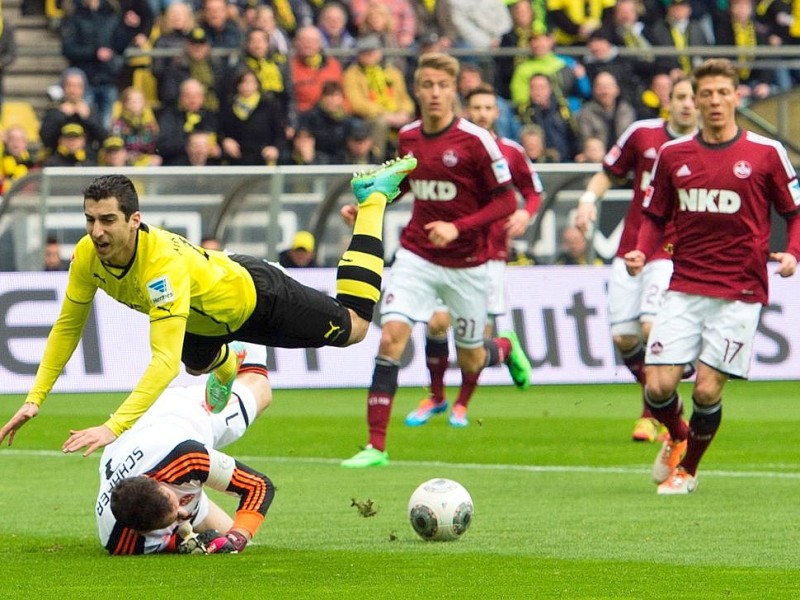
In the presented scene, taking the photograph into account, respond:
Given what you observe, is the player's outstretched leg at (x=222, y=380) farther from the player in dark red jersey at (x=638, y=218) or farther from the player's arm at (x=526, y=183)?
the player's arm at (x=526, y=183)

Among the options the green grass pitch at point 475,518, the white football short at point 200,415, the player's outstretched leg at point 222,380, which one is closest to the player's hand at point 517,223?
the green grass pitch at point 475,518

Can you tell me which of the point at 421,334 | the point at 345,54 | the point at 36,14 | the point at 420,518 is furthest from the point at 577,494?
the point at 36,14

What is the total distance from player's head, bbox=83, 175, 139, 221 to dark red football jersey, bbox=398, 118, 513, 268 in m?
4.94

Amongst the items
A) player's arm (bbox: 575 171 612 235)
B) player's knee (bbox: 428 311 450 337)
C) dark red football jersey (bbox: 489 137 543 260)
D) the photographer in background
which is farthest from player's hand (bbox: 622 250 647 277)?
the photographer in background

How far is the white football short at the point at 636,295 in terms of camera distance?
13078 mm

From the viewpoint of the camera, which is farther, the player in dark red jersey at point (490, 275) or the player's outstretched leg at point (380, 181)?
the player in dark red jersey at point (490, 275)

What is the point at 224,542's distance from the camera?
856 cm

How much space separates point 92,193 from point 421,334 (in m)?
10.5

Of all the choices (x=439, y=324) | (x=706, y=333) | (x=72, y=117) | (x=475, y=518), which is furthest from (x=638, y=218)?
(x=72, y=117)

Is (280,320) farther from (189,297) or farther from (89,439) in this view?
(89,439)

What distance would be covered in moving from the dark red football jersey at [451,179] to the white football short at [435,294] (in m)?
0.09

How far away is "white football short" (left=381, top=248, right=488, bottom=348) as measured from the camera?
13.2 metres

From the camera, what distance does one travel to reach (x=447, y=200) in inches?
528

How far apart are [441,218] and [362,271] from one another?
3387 mm
